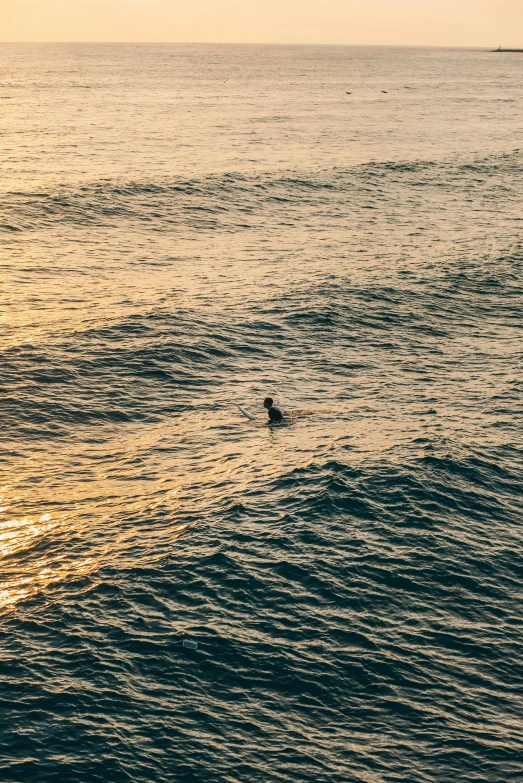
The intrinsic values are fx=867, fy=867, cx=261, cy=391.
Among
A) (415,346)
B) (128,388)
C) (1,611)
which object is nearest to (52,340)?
(128,388)

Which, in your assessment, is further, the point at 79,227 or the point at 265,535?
the point at 79,227

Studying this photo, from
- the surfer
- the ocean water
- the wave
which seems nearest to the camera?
the ocean water

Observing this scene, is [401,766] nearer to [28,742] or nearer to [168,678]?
[168,678]

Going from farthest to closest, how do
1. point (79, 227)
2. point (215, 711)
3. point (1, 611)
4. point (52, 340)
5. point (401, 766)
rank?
point (79, 227) → point (52, 340) → point (1, 611) → point (215, 711) → point (401, 766)

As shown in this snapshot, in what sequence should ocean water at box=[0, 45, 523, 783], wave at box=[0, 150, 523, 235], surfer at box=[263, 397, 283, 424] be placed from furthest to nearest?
wave at box=[0, 150, 523, 235] → surfer at box=[263, 397, 283, 424] → ocean water at box=[0, 45, 523, 783]

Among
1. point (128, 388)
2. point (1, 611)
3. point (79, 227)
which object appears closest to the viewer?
point (1, 611)

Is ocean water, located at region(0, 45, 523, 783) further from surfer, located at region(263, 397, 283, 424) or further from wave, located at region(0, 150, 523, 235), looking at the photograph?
wave, located at region(0, 150, 523, 235)

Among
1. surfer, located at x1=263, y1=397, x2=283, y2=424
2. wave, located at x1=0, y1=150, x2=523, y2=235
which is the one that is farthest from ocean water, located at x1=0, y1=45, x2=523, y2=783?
wave, located at x1=0, y1=150, x2=523, y2=235
